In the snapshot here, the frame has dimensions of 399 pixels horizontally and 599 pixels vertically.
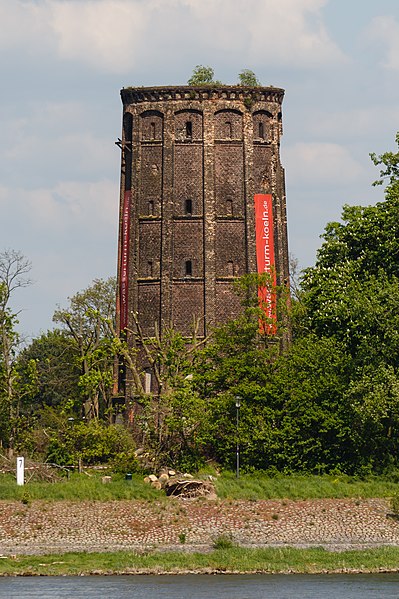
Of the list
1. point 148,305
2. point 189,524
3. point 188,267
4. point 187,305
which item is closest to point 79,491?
point 189,524

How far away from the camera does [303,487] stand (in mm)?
52688

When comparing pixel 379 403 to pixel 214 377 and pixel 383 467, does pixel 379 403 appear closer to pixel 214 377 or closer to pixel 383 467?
pixel 383 467

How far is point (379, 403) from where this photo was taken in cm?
5219

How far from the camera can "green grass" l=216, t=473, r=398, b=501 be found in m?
51.6

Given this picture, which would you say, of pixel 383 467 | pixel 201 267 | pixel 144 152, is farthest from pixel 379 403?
pixel 144 152

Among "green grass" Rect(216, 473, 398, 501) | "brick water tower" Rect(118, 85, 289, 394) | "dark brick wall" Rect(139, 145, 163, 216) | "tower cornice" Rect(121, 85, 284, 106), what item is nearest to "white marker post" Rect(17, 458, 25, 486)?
"green grass" Rect(216, 473, 398, 501)

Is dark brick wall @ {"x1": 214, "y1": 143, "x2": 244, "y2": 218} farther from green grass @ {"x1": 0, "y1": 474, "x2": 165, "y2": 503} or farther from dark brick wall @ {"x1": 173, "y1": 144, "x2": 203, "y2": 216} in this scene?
green grass @ {"x1": 0, "y1": 474, "x2": 165, "y2": 503}

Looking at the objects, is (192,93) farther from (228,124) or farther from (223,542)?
(223,542)

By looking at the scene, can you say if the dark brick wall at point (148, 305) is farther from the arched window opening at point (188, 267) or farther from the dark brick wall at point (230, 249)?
the dark brick wall at point (230, 249)

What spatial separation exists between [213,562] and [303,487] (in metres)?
10.6

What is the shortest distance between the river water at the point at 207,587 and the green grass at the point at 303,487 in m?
10.8

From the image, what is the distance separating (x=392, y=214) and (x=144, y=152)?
23.9 m

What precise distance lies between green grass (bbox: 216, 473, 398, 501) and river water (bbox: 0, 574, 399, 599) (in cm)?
1082

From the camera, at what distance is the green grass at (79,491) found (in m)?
50.9
